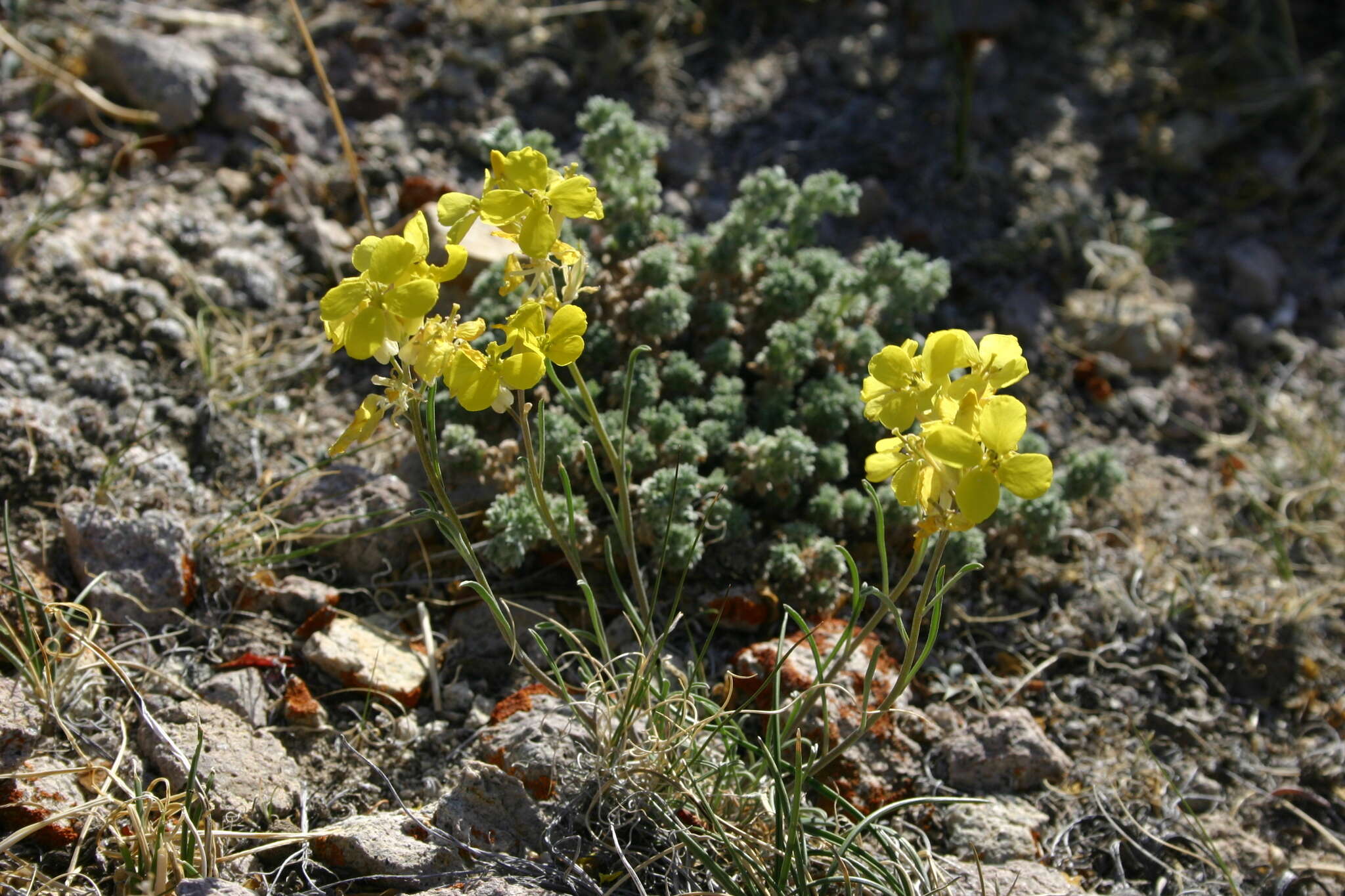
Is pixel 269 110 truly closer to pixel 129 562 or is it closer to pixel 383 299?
pixel 129 562

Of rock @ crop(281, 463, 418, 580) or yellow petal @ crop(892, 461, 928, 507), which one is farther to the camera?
rock @ crop(281, 463, 418, 580)

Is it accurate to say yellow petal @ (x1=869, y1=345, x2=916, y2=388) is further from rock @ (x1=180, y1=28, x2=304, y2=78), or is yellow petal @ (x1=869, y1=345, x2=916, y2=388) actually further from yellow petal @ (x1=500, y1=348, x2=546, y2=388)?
rock @ (x1=180, y1=28, x2=304, y2=78)

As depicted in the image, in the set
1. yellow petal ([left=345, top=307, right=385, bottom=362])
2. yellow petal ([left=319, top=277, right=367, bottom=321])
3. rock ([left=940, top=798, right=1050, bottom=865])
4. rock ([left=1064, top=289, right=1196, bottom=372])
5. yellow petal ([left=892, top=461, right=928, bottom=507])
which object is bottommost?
rock ([left=940, top=798, right=1050, bottom=865])

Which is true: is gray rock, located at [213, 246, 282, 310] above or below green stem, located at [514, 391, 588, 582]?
below

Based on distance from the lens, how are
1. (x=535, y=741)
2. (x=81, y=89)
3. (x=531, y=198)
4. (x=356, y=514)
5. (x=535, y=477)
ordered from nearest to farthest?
1. (x=531, y=198)
2. (x=535, y=477)
3. (x=535, y=741)
4. (x=356, y=514)
5. (x=81, y=89)

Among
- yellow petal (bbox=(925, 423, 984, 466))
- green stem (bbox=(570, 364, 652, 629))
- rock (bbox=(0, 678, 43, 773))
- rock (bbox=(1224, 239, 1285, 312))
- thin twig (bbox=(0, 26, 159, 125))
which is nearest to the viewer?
yellow petal (bbox=(925, 423, 984, 466))

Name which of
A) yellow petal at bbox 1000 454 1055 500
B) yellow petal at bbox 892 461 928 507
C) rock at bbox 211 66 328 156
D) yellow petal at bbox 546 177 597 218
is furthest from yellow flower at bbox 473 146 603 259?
rock at bbox 211 66 328 156

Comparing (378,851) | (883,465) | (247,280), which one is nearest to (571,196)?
(883,465)
